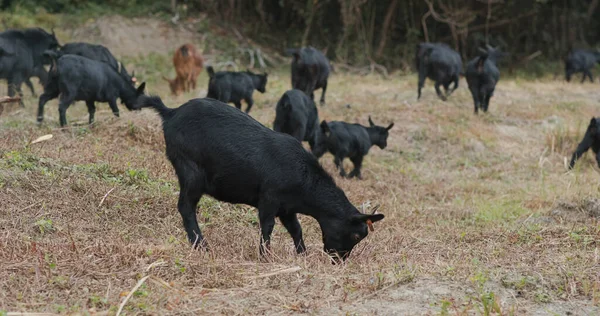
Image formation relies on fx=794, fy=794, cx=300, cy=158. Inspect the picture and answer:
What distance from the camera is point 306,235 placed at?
7859 mm

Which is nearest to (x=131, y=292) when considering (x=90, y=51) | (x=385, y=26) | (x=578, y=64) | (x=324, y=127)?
(x=324, y=127)

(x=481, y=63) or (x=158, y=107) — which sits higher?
(x=158, y=107)

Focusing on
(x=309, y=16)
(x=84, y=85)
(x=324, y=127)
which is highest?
(x=84, y=85)

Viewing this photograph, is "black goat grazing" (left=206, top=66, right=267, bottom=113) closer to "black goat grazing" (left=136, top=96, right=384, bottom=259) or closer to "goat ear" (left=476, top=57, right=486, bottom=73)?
"goat ear" (left=476, top=57, right=486, bottom=73)

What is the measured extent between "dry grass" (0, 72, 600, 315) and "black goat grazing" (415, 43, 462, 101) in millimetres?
2822

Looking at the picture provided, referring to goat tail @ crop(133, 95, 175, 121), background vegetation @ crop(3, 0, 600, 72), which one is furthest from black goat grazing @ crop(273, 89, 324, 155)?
background vegetation @ crop(3, 0, 600, 72)

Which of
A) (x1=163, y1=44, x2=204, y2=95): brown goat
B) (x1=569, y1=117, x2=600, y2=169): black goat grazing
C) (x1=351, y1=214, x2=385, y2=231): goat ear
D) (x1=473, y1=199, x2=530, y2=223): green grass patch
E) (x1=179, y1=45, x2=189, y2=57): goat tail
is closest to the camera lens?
(x1=351, y1=214, x2=385, y2=231): goat ear

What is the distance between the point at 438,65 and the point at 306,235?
9.38 meters

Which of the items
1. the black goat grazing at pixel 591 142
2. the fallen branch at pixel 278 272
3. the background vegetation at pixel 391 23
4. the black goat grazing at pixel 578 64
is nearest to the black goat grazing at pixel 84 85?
the fallen branch at pixel 278 272

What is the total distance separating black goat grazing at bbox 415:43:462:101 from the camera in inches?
647

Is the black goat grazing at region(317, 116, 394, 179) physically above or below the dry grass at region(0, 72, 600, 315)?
below

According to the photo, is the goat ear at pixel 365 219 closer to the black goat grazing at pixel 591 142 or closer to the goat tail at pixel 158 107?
the goat tail at pixel 158 107

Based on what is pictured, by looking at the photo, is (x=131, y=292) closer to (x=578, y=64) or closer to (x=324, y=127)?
(x=324, y=127)

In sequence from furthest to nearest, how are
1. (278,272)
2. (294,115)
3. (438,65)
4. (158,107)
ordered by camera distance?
(438,65) < (294,115) < (158,107) < (278,272)
